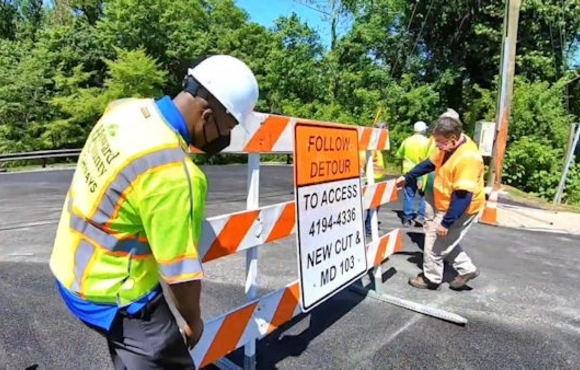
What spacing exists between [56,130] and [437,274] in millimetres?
27593

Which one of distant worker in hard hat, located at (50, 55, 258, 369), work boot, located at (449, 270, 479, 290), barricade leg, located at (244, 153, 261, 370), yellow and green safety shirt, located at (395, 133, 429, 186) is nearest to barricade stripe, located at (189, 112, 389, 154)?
barricade leg, located at (244, 153, 261, 370)

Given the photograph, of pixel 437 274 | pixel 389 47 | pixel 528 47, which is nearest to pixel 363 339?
pixel 437 274

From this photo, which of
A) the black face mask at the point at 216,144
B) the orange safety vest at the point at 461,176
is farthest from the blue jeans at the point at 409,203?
the black face mask at the point at 216,144

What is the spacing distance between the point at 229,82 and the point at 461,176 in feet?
11.4

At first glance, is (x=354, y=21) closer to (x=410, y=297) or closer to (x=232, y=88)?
(x=410, y=297)

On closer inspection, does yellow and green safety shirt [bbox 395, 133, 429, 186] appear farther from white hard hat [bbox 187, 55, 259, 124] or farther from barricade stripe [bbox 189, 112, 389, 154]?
white hard hat [bbox 187, 55, 259, 124]

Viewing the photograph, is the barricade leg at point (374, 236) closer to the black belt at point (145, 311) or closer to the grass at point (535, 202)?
the black belt at point (145, 311)

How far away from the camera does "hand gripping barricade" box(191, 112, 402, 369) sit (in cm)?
279

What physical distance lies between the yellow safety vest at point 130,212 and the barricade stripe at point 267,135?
111 centimetres

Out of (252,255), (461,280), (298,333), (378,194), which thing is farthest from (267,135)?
(461,280)

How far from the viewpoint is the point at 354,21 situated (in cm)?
2506

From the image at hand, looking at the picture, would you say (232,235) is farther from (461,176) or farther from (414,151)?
(414,151)

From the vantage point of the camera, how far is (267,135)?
3090 millimetres

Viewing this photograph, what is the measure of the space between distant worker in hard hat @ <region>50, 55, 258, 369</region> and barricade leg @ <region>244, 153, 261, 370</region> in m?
1.12
